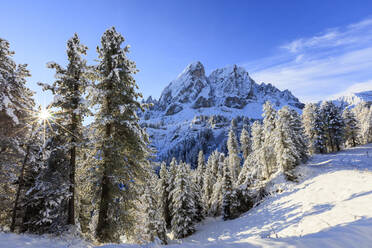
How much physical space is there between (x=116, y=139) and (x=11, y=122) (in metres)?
7.17

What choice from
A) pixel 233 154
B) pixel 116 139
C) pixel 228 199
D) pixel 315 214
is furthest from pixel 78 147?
pixel 233 154

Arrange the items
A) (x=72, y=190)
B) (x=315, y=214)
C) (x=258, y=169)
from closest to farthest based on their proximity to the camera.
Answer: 1. (x=72, y=190)
2. (x=315, y=214)
3. (x=258, y=169)

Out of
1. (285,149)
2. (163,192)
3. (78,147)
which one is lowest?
(163,192)

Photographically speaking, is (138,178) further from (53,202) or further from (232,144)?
(232,144)

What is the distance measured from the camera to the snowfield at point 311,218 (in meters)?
4.90

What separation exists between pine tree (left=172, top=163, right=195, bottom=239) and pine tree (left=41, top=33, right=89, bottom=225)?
879 inches

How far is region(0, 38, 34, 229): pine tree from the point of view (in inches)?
454

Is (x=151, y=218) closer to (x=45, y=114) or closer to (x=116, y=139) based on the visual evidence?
(x=116, y=139)

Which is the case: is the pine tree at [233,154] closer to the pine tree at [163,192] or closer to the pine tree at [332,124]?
the pine tree at [163,192]

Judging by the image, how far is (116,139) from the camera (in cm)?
1130

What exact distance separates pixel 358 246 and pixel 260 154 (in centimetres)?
2811

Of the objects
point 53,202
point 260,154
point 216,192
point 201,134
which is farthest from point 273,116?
point 201,134

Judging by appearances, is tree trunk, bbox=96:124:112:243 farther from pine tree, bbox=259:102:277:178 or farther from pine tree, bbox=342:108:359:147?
pine tree, bbox=342:108:359:147

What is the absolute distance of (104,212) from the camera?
10641 mm
